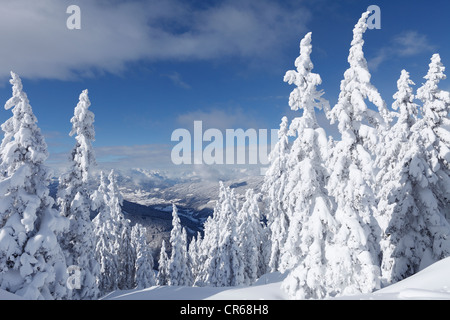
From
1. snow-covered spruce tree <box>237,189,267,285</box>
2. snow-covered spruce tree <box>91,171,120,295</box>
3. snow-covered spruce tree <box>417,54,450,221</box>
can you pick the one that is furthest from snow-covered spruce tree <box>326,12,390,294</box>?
snow-covered spruce tree <box>91,171,120,295</box>

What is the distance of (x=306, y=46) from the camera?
609 inches

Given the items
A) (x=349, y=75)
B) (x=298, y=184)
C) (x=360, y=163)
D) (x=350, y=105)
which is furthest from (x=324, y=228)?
(x=349, y=75)

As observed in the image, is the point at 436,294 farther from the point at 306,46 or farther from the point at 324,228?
the point at 306,46

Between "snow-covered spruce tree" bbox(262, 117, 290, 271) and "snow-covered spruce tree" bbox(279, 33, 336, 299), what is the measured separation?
12.1 metres

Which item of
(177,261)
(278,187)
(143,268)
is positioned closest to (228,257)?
(177,261)

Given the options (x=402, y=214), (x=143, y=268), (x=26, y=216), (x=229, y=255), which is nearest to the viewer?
(x=26, y=216)

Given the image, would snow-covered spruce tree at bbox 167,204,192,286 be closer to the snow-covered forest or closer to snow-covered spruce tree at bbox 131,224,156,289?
snow-covered spruce tree at bbox 131,224,156,289

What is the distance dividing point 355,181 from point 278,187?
1583 cm

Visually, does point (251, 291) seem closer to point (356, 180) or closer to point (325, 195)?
point (325, 195)

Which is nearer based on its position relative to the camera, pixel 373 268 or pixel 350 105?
pixel 373 268

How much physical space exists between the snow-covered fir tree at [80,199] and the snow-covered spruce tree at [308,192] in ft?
49.3

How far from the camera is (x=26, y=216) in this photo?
14.5 m

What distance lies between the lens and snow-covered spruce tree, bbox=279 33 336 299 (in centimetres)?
1422

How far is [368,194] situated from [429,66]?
42.3 ft
